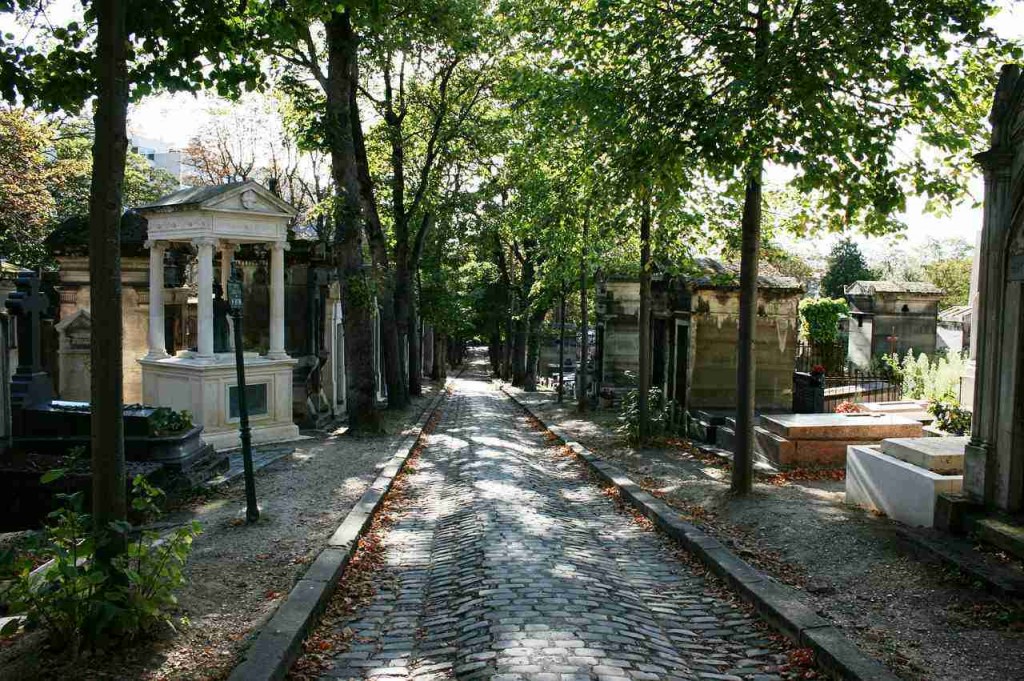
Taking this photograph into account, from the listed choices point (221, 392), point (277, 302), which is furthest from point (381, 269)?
point (221, 392)

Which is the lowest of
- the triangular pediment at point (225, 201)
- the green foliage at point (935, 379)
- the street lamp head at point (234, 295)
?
the green foliage at point (935, 379)

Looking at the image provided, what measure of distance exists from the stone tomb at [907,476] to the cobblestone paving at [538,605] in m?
2.50

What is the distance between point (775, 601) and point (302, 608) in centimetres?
365

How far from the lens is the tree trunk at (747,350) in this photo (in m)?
9.34

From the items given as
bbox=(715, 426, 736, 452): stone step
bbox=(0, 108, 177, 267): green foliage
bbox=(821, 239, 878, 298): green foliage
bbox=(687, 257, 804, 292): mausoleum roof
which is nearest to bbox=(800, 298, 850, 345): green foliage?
bbox=(687, 257, 804, 292): mausoleum roof


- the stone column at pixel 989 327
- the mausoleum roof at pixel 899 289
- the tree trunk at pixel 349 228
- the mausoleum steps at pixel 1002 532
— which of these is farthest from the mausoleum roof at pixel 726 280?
the mausoleum steps at pixel 1002 532

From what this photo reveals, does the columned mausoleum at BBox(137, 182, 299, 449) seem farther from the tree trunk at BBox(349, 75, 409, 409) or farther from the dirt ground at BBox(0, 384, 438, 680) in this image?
the tree trunk at BBox(349, 75, 409, 409)

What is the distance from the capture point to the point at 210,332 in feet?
44.9

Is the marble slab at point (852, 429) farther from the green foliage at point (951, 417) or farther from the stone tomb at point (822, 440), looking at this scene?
the green foliage at point (951, 417)

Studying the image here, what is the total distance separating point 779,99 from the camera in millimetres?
8047

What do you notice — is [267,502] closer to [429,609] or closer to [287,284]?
[429,609]

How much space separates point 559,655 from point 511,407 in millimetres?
22489

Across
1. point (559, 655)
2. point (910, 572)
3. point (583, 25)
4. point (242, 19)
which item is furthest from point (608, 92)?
point (559, 655)

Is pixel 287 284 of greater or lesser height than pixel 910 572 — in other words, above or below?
above
